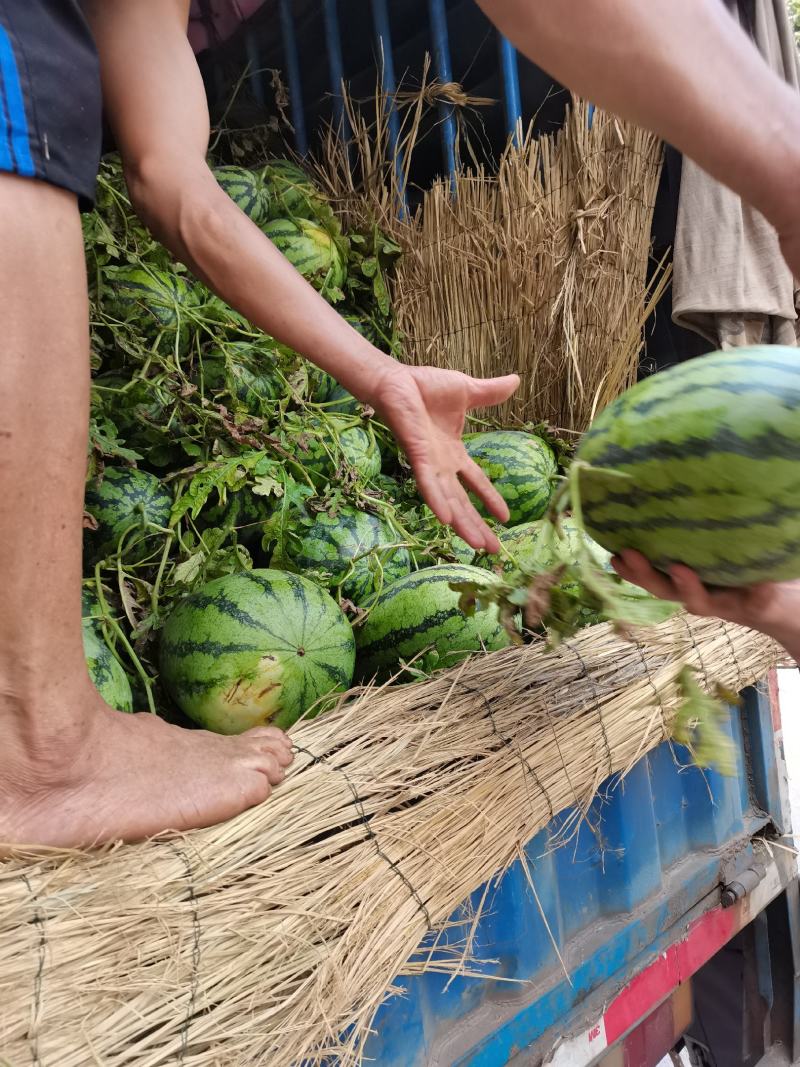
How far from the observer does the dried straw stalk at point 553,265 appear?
328 cm

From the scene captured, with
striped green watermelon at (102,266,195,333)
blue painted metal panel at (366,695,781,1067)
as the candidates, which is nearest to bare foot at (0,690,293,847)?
blue painted metal panel at (366,695,781,1067)

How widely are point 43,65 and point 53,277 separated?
337 millimetres

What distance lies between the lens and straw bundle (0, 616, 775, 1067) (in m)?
1.05

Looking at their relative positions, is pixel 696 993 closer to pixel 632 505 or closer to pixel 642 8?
pixel 632 505

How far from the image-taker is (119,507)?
7.27ft

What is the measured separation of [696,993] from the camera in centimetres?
247

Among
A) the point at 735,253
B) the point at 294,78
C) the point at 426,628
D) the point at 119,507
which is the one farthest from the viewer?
the point at 294,78

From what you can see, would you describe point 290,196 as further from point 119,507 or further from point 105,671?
point 105,671

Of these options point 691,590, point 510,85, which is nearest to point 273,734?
point 691,590

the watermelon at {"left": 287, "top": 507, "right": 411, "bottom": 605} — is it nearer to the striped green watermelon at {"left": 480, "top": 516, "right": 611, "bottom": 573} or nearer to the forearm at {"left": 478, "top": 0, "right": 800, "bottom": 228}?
the striped green watermelon at {"left": 480, "top": 516, "right": 611, "bottom": 573}

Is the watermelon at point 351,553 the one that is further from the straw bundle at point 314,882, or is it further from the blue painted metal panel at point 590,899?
the blue painted metal panel at point 590,899

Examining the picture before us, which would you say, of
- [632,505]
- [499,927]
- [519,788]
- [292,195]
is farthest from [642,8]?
[292,195]

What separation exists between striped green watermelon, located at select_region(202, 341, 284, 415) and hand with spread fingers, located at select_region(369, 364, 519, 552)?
822 millimetres

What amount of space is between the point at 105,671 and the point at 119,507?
0.61 meters
